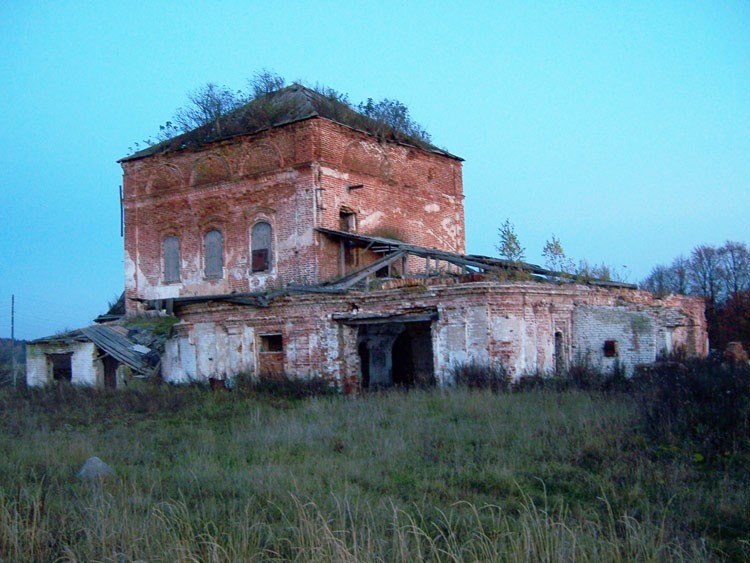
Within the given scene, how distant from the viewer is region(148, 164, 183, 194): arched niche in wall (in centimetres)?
2508

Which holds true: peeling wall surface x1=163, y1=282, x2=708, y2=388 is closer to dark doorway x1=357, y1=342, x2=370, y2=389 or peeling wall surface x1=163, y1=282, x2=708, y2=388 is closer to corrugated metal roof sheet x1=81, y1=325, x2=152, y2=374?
dark doorway x1=357, y1=342, x2=370, y2=389

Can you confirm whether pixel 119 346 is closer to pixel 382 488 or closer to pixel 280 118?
pixel 280 118

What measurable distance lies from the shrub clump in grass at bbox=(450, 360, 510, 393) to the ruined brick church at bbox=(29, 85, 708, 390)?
212mm

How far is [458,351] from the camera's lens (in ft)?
51.8

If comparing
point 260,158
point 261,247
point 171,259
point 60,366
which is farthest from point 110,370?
point 260,158

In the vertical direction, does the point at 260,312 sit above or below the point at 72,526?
above

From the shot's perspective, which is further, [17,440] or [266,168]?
[266,168]

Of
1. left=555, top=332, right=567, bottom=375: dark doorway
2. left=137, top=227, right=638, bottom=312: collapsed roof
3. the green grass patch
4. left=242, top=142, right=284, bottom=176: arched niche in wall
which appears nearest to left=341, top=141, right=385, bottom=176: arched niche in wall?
left=242, top=142, right=284, bottom=176: arched niche in wall

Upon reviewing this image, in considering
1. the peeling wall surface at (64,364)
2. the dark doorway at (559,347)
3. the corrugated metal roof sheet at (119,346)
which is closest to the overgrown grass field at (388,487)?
the dark doorway at (559,347)

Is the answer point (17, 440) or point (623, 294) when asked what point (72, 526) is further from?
point (623, 294)

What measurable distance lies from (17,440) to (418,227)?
15994mm

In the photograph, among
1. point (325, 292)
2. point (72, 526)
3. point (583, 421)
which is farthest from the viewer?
point (325, 292)

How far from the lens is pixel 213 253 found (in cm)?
2419

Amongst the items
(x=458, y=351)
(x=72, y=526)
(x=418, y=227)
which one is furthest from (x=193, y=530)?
(x=418, y=227)
